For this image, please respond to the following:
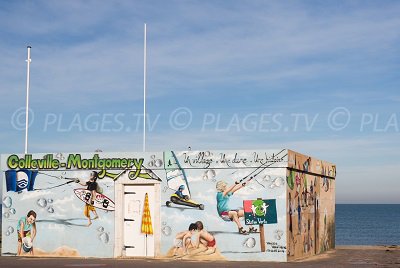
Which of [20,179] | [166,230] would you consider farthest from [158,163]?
[20,179]

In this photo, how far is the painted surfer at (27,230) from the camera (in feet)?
110

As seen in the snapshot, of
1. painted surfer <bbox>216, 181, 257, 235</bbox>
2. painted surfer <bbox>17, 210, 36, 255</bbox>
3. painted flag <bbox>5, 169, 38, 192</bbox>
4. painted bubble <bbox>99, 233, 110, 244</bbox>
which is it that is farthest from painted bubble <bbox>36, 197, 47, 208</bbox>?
painted surfer <bbox>216, 181, 257, 235</bbox>

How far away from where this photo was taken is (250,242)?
31.0 m

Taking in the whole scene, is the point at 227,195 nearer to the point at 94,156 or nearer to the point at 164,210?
the point at 164,210

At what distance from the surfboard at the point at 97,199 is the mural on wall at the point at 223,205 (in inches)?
95.7

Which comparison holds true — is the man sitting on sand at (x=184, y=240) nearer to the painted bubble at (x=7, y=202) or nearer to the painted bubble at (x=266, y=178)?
the painted bubble at (x=266, y=178)

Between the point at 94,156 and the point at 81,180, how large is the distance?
124 centimetres

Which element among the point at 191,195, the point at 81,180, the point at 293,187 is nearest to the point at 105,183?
the point at 81,180

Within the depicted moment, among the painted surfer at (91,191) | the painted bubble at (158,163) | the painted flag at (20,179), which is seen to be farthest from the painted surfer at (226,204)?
the painted flag at (20,179)

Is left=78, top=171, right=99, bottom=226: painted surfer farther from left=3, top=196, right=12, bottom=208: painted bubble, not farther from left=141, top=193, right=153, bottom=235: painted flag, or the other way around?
left=3, top=196, right=12, bottom=208: painted bubble

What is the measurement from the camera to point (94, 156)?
3284cm

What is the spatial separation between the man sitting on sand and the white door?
112 centimetres

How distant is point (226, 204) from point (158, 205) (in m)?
3.00

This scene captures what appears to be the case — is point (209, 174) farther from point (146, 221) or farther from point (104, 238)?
point (104, 238)
